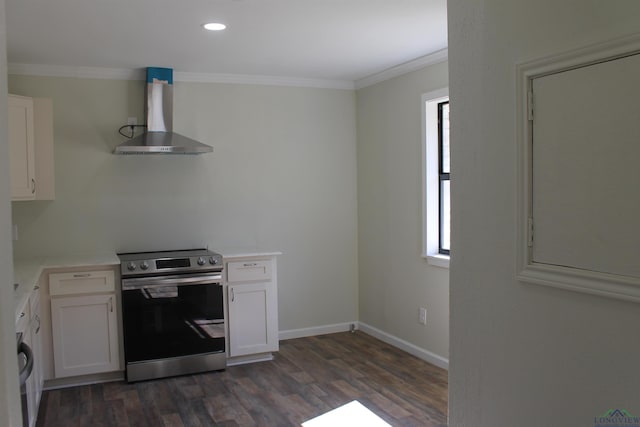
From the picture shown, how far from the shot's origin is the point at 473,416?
1777 mm

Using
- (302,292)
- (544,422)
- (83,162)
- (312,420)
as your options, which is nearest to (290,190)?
(302,292)

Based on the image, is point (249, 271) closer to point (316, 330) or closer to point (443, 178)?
point (316, 330)

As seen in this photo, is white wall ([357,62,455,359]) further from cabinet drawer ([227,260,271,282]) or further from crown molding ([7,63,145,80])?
crown molding ([7,63,145,80])

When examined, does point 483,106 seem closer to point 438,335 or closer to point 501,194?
point 501,194

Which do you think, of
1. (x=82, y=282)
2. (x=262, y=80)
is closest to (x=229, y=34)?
(x=262, y=80)

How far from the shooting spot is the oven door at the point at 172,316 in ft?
13.9

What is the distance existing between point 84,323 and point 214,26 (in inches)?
93.0

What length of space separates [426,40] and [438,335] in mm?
2272

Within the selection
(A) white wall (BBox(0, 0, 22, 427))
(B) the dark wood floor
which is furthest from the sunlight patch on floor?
(A) white wall (BBox(0, 0, 22, 427))

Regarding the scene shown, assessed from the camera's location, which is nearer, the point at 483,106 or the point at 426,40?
the point at 483,106

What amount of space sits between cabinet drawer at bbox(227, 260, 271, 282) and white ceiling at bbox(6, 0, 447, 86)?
5.46ft

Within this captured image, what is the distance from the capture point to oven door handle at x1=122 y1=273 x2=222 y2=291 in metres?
4.21

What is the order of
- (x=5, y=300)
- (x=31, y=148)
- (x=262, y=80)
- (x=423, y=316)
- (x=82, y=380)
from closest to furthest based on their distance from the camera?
(x=5, y=300) < (x=31, y=148) < (x=82, y=380) < (x=423, y=316) < (x=262, y=80)

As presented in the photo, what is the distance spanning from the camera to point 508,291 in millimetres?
1634
